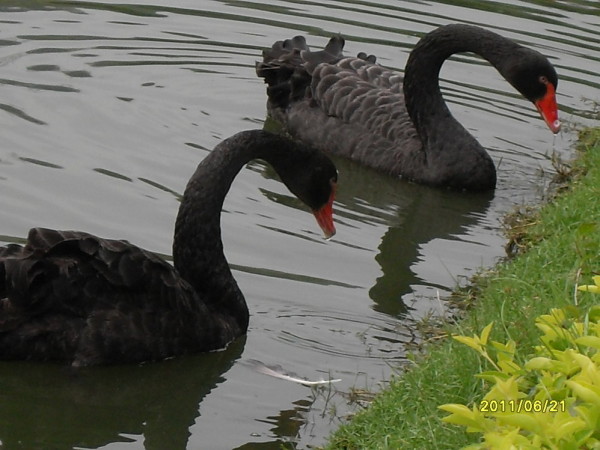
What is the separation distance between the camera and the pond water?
17.6ft

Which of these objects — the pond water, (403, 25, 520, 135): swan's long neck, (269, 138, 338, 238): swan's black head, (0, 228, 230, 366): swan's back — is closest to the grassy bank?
the pond water

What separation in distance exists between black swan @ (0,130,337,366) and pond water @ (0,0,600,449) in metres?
0.10

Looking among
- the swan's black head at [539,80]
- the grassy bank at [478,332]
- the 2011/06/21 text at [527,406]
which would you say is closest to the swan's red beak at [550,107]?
the swan's black head at [539,80]

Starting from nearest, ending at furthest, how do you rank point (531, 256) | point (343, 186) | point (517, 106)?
point (531, 256) → point (343, 186) → point (517, 106)

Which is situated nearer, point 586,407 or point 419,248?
point 586,407

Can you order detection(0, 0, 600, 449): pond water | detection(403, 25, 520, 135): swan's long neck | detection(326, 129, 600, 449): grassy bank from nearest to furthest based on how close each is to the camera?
detection(326, 129, 600, 449): grassy bank, detection(0, 0, 600, 449): pond water, detection(403, 25, 520, 135): swan's long neck

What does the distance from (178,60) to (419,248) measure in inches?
134

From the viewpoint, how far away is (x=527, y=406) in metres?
2.89

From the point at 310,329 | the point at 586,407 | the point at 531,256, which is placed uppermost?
the point at 586,407

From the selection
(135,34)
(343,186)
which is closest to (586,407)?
(343,186)

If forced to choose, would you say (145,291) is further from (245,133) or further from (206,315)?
(245,133)

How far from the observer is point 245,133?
636cm

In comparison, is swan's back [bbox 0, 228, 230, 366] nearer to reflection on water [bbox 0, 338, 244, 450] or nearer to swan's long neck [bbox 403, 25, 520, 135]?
reflection on water [bbox 0, 338, 244, 450]

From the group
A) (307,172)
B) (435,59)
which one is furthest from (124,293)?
(435,59)
